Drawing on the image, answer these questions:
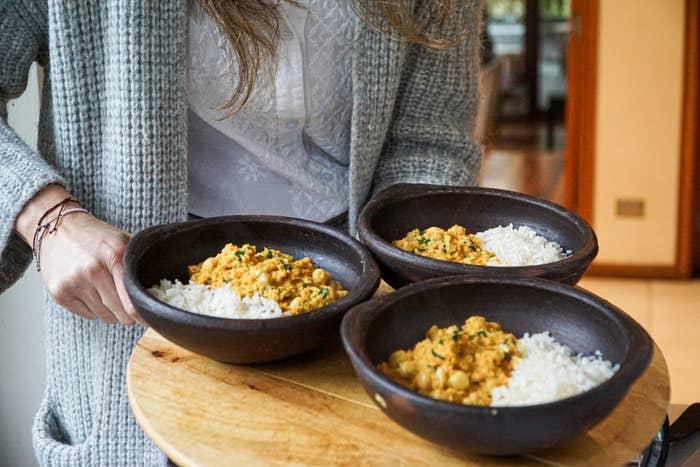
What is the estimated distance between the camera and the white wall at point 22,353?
1874 millimetres

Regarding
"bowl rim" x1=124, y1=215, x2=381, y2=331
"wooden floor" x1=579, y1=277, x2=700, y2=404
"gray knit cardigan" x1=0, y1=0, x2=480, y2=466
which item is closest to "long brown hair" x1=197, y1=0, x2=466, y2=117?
"gray knit cardigan" x1=0, y1=0, x2=480, y2=466

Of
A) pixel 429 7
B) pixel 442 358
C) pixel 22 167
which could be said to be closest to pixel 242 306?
pixel 442 358

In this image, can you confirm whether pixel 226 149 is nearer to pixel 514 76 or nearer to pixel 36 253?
pixel 36 253

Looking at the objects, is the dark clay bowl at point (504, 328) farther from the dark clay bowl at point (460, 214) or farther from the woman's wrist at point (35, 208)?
the woman's wrist at point (35, 208)

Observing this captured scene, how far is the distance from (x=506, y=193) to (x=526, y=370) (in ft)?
1.64

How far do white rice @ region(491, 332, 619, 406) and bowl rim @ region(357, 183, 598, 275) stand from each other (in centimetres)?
14

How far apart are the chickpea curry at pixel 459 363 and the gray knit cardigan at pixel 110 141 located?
532mm

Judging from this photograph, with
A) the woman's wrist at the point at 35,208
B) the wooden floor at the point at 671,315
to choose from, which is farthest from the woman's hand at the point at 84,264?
the wooden floor at the point at 671,315

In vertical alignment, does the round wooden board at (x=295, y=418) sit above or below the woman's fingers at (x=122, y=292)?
below

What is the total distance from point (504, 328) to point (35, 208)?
0.69 m

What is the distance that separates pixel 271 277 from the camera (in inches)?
44.9

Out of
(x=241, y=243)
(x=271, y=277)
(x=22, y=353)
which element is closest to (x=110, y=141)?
(x=241, y=243)

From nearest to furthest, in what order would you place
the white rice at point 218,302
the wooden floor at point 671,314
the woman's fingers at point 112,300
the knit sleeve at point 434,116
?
the white rice at point 218,302 → the woman's fingers at point 112,300 → the knit sleeve at point 434,116 → the wooden floor at point 671,314

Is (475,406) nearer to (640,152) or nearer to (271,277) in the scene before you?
(271,277)
